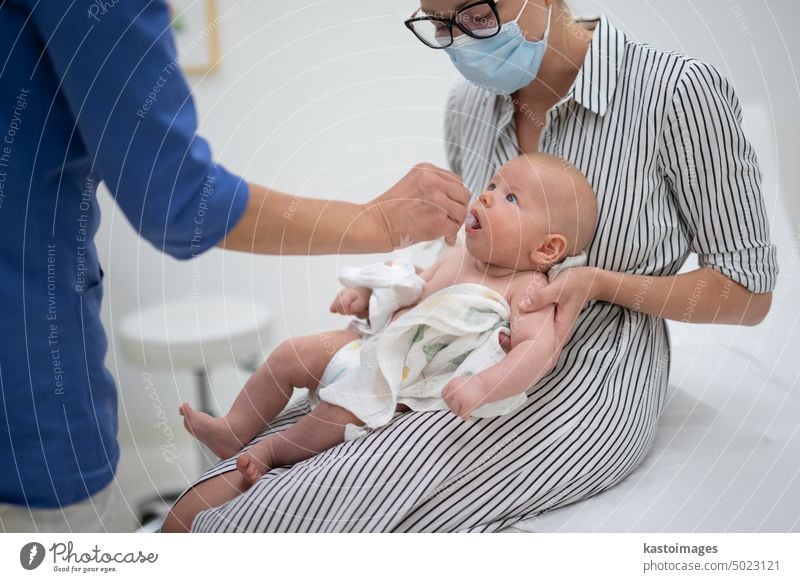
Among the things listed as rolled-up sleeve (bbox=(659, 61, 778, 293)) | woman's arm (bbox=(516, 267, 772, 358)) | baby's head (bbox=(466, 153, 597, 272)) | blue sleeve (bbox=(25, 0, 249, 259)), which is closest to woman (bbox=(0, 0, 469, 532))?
blue sleeve (bbox=(25, 0, 249, 259))

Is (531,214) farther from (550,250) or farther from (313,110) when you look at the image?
(313,110)

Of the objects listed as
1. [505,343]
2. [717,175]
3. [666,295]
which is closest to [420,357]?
[505,343]

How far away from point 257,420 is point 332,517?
0.19 metres

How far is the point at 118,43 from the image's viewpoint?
72 centimetres

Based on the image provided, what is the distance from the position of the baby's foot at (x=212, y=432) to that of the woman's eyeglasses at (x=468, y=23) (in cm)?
56

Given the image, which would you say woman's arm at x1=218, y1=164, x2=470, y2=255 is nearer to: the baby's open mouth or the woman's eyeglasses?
the baby's open mouth

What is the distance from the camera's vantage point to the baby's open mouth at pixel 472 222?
1.05 meters

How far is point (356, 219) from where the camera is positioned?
2.95 ft

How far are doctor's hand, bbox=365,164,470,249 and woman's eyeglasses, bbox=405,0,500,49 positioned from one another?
176 mm

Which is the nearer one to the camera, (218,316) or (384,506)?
(384,506)

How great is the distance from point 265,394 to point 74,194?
0.36 m
